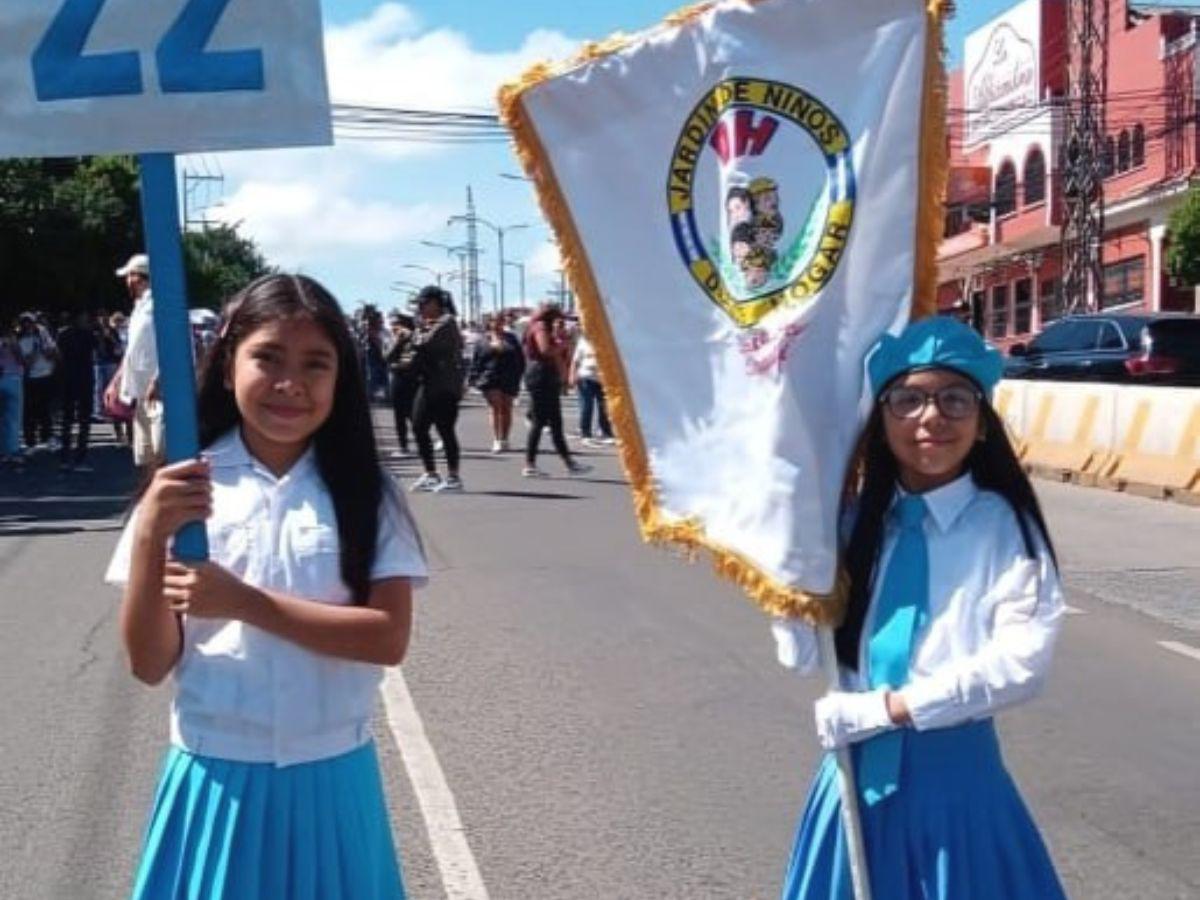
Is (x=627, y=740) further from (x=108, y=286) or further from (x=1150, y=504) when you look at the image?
(x=108, y=286)

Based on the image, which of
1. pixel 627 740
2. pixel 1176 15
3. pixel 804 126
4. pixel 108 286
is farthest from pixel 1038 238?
pixel 804 126

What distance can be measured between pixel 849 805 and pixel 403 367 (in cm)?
1315

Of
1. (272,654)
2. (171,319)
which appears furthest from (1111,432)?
(171,319)

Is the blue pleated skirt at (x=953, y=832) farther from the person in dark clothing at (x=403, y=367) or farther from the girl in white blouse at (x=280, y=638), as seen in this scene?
the person in dark clothing at (x=403, y=367)

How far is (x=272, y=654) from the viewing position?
2.88 m

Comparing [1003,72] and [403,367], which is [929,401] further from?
[1003,72]

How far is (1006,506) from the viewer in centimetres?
319

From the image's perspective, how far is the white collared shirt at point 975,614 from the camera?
304 cm

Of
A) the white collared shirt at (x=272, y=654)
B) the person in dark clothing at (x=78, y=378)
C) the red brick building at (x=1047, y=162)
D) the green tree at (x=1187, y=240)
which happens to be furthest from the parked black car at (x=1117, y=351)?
the white collared shirt at (x=272, y=654)

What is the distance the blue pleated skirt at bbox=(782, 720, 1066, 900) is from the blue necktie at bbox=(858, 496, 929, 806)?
3 centimetres

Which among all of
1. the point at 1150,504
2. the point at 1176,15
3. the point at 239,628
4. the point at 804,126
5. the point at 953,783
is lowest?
the point at 1150,504

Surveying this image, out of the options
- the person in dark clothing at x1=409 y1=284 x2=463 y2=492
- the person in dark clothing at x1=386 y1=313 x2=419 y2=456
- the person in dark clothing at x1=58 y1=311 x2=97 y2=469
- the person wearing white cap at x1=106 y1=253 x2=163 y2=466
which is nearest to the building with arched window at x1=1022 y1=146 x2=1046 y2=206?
the person in dark clothing at x1=386 y1=313 x2=419 y2=456

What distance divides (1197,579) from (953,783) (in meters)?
8.50

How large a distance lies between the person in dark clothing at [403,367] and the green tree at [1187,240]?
20.6 metres
